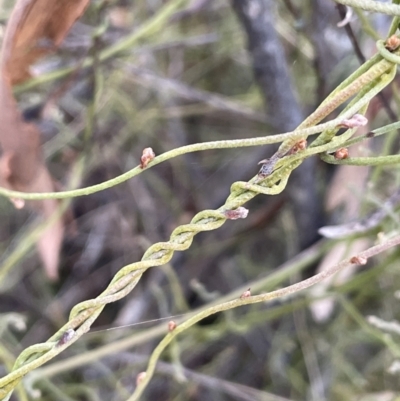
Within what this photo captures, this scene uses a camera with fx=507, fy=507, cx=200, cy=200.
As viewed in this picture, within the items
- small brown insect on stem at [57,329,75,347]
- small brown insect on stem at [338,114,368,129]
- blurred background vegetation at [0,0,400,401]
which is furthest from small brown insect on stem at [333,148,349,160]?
blurred background vegetation at [0,0,400,401]

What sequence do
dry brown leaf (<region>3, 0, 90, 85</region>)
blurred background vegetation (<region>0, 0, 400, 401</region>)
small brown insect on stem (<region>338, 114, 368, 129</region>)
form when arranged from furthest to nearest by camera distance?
blurred background vegetation (<region>0, 0, 400, 401</region>)
dry brown leaf (<region>3, 0, 90, 85</region>)
small brown insect on stem (<region>338, 114, 368, 129</region>)

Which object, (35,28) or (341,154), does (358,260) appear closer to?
(341,154)

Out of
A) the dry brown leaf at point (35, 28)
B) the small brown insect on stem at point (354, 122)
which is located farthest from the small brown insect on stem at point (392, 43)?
the dry brown leaf at point (35, 28)

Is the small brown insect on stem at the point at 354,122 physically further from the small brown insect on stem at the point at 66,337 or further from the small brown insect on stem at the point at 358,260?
the small brown insect on stem at the point at 66,337

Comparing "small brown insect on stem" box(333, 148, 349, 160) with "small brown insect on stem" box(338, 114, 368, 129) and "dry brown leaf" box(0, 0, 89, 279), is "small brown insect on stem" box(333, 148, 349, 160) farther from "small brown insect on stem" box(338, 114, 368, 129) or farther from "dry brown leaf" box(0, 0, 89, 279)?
"dry brown leaf" box(0, 0, 89, 279)

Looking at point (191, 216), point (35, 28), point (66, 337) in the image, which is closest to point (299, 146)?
point (66, 337)

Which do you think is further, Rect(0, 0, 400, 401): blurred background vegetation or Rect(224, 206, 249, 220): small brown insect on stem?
Rect(0, 0, 400, 401): blurred background vegetation
